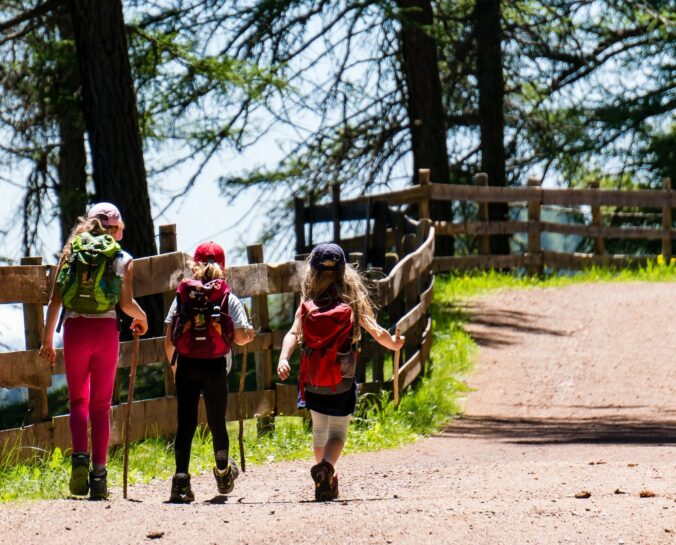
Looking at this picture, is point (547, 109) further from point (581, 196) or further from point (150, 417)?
point (150, 417)

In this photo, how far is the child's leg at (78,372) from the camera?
6.73 m

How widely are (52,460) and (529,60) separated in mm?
15038

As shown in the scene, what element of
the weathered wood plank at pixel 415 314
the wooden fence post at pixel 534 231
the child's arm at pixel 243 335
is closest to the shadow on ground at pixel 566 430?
the weathered wood plank at pixel 415 314

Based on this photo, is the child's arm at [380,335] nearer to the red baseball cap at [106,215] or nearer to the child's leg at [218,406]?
the child's leg at [218,406]

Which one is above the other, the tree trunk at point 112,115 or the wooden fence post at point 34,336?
the tree trunk at point 112,115

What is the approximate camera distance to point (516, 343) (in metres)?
14.2

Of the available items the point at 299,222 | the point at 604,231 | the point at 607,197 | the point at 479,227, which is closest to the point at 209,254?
the point at 299,222

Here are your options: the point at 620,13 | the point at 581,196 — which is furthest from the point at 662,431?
the point at 620,13

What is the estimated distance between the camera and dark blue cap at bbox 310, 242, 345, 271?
6.76 metres

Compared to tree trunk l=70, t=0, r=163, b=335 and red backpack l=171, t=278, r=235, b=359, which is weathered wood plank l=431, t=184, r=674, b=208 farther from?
red backpack l=171, t=278, r=235, b=359

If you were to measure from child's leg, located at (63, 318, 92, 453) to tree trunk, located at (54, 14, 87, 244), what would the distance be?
661 cm

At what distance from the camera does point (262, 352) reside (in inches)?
381

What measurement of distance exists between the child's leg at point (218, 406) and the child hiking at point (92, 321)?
Answer: 52 centimetres

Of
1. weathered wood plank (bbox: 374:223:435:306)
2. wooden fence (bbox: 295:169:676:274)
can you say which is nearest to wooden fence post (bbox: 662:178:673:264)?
wooden fence (bbox: 295:169:676:274)
